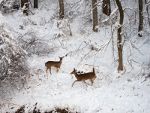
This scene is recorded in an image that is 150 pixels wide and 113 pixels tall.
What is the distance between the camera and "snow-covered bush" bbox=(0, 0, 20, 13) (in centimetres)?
2502

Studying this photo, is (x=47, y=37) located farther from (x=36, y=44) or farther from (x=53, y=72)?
(x=53, y=72)

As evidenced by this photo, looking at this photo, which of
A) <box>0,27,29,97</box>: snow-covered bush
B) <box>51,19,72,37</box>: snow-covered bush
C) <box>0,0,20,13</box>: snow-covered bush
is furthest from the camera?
<box>0,0,20,13</box>: snow-covered bush

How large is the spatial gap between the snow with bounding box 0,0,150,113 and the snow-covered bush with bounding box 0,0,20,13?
2077 millimetres

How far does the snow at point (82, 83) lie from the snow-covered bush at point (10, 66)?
1.20 ft

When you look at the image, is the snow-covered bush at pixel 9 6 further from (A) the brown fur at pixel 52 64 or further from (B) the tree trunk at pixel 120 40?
(B) the tree trunk at pixel 120 40

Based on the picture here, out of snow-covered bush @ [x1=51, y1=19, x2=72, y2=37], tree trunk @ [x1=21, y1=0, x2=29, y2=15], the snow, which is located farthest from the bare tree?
tree trunk @ [x1=21, y1=0, x2=29, y2=15]

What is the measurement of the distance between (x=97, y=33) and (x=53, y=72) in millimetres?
4795

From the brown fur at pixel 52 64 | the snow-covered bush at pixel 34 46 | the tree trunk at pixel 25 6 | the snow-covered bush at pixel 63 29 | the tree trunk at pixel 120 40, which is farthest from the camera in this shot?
the tree trunk at pixel 25 6

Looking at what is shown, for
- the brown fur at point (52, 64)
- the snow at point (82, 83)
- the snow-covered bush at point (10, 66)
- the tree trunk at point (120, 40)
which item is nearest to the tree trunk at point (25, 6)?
the snow at point (82, 83)

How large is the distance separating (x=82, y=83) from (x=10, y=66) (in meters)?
3.24

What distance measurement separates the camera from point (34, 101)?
16.4 meters

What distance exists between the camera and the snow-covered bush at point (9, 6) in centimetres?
2502

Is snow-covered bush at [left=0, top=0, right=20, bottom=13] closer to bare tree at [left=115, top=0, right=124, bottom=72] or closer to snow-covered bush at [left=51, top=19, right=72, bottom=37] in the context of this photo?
snow-covered bush at [left=51, top=19, right=72, bottom=37]

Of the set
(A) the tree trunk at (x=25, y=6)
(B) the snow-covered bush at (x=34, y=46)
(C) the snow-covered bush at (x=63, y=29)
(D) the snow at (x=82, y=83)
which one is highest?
(A) the tree trunk at (x=25, y=6)
